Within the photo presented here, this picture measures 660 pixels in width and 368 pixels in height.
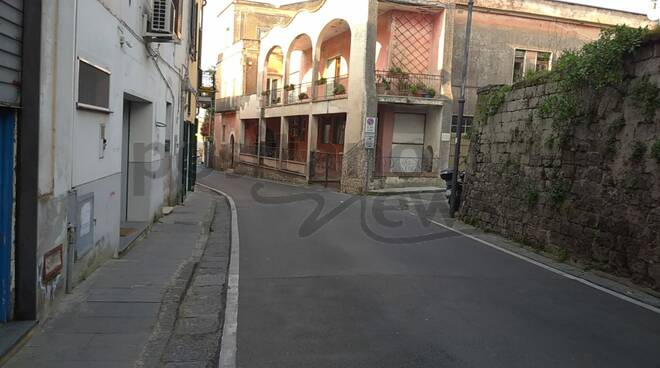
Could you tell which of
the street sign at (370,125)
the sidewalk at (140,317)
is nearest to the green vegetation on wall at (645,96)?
the sidewalk at (140,317)

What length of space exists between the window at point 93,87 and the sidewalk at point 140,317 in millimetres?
2034

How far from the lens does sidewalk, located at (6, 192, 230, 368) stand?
448cm

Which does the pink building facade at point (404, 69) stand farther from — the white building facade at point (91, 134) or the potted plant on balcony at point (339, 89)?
the white building facade at point (91, 134)

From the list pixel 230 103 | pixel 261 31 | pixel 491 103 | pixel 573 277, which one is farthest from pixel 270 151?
pixel 573 277

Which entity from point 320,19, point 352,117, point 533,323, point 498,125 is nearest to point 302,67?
point 320,19

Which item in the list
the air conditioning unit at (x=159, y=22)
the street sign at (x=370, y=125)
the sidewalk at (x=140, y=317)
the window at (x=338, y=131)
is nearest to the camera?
the sidewalk at (x=140, y=317)

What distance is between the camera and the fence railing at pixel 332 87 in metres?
24.8

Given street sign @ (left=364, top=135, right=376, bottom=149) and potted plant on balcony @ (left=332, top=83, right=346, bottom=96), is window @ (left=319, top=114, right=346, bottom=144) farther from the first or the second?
street sign @ (left=364, top=135, right=376, bottom=149)

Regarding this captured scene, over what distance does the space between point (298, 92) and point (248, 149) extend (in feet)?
25.8

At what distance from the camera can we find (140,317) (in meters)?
5.46

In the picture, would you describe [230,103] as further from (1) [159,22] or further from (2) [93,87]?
(2) [93,87]

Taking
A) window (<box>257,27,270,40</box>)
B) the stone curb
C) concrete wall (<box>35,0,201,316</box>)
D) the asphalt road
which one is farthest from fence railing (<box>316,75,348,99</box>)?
the stone curb

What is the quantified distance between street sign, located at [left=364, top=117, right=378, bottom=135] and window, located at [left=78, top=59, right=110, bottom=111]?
15747mm

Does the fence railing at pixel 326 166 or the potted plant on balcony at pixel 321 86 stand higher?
the potted plant on balcony at pixel 321 86
